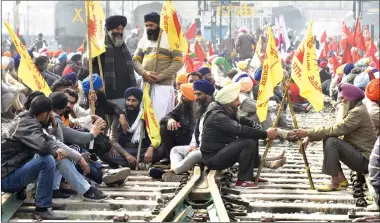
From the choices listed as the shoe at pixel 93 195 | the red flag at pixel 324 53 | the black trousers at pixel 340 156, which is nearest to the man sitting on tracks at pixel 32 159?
the shoe at pixel 93 195

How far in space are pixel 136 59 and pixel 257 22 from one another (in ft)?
189

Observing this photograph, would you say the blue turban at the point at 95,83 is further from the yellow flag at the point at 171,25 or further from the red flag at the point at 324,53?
the red flag at the point at 324,53

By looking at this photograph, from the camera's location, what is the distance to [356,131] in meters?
9.65

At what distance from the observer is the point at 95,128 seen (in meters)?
10.1

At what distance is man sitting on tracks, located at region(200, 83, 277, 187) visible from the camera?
1005 centimetres

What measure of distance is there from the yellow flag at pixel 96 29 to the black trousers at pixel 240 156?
2.43 metres

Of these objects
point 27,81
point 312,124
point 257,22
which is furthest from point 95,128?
point 257,22

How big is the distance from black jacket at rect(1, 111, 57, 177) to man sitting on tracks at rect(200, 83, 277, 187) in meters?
→ 2.41

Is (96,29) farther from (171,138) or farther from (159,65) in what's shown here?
(171,138)

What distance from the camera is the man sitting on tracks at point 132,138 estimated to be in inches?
456

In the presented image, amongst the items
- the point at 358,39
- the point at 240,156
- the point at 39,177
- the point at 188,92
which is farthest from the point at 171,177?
the point at 358,39

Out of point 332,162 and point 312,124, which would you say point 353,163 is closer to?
point 332,162

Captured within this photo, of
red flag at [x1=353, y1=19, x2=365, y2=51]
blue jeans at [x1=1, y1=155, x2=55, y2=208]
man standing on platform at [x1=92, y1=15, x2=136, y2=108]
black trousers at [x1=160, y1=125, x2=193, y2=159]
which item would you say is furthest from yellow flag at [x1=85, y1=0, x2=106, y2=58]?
red flag at [x1=353, y1=19, x2=365, y2=51]

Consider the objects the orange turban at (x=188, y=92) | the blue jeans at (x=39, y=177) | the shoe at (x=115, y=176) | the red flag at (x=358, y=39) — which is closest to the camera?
the blue jeans at (x=39, y=177)
